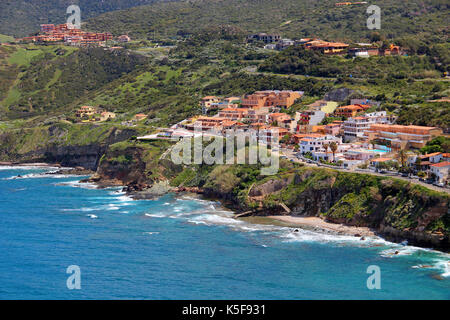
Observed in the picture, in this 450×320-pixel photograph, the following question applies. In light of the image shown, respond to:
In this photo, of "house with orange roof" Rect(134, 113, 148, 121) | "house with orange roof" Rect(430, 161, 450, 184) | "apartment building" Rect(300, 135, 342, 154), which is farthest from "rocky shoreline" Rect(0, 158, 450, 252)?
"house with orange roof" Rect(134, 113, 148, 121)

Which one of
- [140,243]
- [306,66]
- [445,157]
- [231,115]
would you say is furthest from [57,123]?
[445,157]

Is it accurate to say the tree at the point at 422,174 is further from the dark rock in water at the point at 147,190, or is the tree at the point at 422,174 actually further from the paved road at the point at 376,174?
the dark rock in water at the point at 147,190

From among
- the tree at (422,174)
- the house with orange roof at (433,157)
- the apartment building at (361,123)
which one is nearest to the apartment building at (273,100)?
the apartment building at (361,123)

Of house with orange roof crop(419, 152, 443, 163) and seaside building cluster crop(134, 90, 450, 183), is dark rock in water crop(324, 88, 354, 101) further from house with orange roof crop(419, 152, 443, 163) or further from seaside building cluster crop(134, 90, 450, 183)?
house with orange roof crop(419, 152, 443, 163)

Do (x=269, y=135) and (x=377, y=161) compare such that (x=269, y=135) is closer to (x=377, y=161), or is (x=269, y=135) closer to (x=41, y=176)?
(x=377, y=161)

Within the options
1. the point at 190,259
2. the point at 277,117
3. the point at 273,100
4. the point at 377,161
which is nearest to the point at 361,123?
the point at 277,117

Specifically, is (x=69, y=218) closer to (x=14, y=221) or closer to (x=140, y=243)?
(x=14, y=221)
